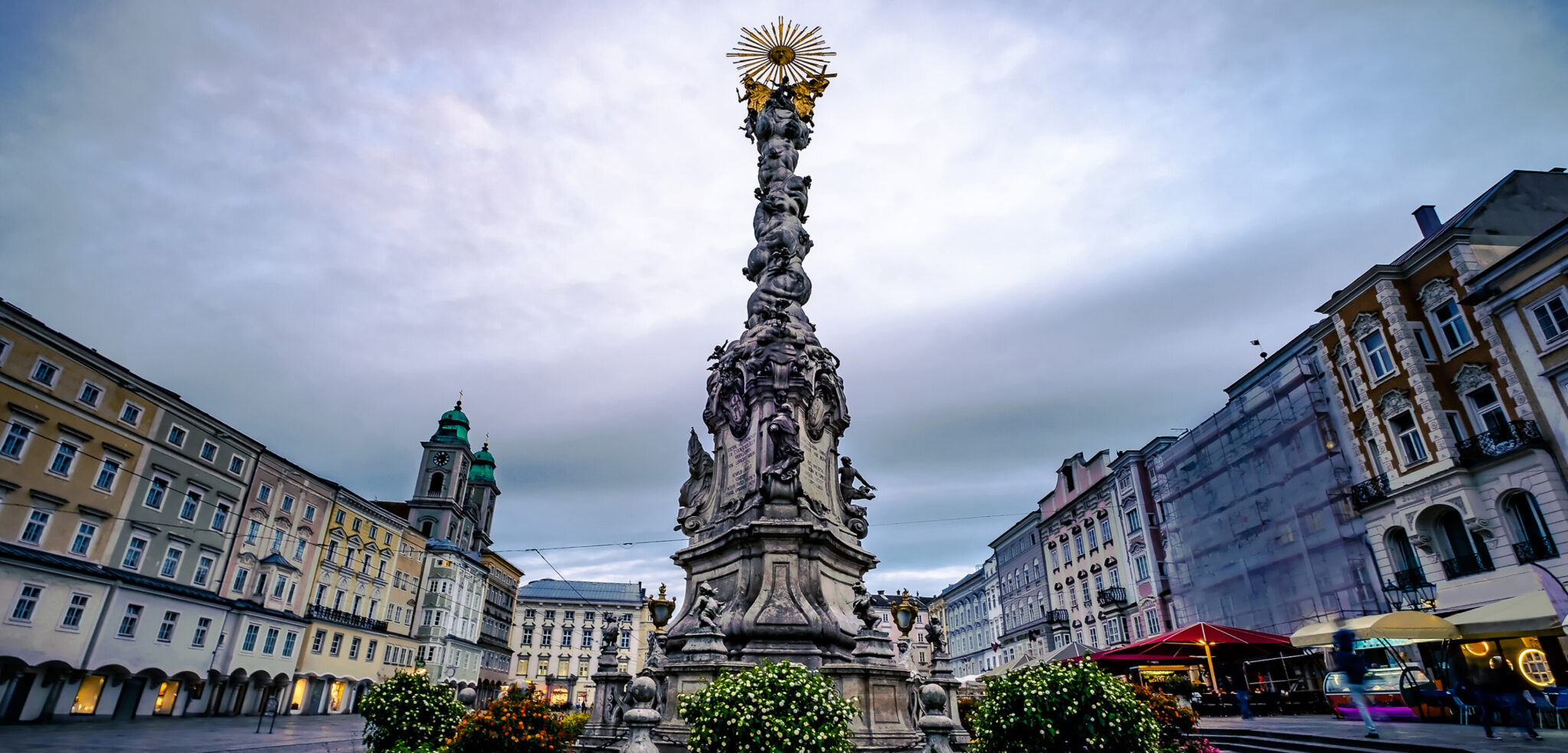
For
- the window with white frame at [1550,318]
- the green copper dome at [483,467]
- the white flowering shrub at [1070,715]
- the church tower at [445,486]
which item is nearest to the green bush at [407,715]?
the white flowering shrub at [1070,715]

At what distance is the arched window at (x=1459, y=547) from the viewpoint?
1906cm

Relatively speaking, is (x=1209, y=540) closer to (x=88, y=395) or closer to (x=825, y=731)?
(x=825, y=731)

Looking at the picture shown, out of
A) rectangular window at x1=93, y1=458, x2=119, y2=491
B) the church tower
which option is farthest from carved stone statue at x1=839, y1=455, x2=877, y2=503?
the church tower

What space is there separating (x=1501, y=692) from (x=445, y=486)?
67.4 meters

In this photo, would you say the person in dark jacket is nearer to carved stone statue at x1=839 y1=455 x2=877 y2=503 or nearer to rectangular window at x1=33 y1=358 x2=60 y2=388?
carved stone statue at x1=839 y1=455 x2=877 y2=503

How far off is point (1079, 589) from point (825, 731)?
42995mm

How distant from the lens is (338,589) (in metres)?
42.6

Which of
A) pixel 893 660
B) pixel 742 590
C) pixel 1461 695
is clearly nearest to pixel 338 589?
pixel 742 590

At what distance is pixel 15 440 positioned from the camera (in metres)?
24.2

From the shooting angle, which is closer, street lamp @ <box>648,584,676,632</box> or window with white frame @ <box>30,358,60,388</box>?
street lamp @ <box>648,584,676,632</box>

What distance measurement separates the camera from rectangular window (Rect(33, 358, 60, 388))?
979 inches

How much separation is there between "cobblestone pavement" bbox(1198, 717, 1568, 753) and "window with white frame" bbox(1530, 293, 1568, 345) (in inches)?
410

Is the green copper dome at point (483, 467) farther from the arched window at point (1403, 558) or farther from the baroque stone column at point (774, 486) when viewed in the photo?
the arched window at point (1403, 558)

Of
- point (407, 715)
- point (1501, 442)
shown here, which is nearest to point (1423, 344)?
point (1501, 442)
